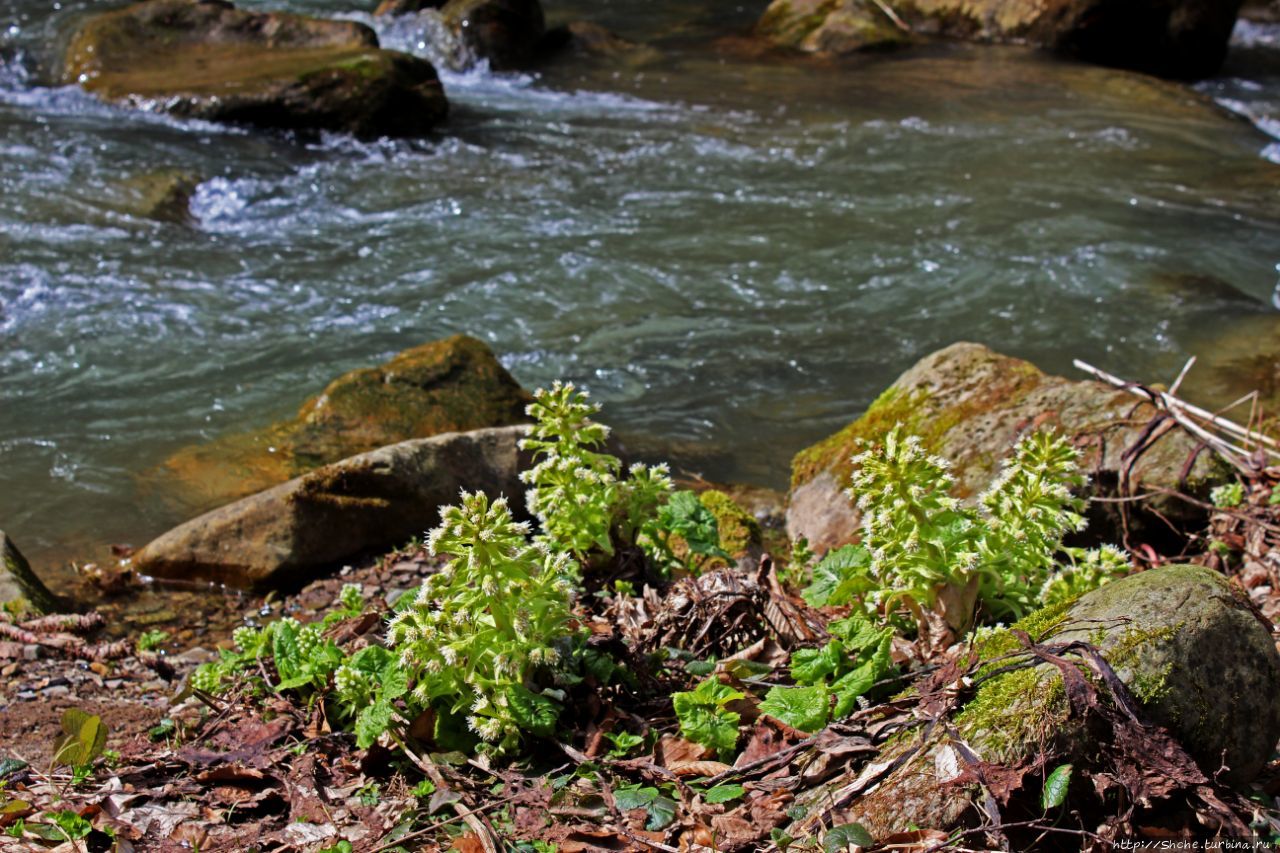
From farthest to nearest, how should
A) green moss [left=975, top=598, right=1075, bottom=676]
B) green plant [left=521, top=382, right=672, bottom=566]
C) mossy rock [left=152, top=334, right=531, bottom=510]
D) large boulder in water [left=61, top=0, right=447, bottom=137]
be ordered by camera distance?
1. large boulder in water [left=61, top=0, right=447, bottom=137]
2. mossy rock [left=152, top=334, right=531, bottom=510]
3. green plant [left=521, top=382, right=672, bottom=566]
4. green moss [left=975, top=598, right=1075, bottom=676]

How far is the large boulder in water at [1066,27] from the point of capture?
59.1ft

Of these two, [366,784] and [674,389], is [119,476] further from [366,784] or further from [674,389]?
[366,784]

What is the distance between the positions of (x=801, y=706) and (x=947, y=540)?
2.14 ft

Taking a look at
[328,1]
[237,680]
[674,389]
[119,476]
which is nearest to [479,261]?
→ [674,389]

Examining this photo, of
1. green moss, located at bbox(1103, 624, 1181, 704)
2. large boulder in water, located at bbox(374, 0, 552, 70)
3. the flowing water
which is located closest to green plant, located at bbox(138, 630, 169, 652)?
the flowing water

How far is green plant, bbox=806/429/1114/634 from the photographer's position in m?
3.30

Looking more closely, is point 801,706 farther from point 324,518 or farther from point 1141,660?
point 324,518

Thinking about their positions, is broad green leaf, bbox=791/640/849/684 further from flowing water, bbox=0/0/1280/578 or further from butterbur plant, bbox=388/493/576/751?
flowing water, bbox=0/0/1280/578

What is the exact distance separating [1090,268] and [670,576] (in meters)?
7.63

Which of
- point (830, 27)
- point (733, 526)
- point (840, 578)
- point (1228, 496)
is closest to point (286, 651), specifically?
point (840, 578)

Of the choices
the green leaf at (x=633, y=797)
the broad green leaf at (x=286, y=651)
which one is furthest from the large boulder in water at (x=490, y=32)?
the green leaf at (x=633, y=797)

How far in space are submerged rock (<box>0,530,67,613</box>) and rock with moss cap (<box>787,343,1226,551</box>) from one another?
11.4 ft

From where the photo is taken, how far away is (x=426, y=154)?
1350cm

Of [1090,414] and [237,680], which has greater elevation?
[1090,414]
